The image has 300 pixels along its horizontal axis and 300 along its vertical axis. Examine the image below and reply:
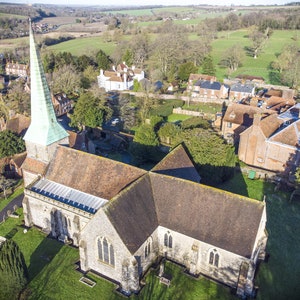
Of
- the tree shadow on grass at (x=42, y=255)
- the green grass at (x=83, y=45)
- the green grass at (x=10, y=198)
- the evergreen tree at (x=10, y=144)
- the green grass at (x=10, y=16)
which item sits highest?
the green grass at (x=10, y=16)

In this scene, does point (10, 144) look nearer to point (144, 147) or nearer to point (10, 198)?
point (10, 198)

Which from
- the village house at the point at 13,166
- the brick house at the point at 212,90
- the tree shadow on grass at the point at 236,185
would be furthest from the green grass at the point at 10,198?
the brick house at the point at 212,90

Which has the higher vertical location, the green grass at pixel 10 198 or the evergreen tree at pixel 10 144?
the evergreen tree at pixel 10 144

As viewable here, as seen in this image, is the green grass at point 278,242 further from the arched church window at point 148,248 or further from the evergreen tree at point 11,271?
the evergreen tree at point 11,271

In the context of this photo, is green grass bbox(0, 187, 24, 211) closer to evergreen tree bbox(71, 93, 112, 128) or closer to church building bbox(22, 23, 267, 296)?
church building bbox(22, 23, 267, 296)

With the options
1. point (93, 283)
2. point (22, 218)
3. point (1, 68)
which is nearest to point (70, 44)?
point (1, 68)

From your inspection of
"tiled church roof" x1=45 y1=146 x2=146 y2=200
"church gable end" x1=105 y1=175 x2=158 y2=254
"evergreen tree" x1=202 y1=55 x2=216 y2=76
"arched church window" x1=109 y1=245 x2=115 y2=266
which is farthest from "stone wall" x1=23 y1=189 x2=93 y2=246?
"evergreen tree" x1=202 y1=55 x2=216 y2=76
